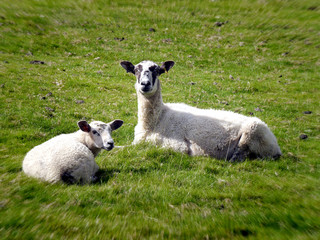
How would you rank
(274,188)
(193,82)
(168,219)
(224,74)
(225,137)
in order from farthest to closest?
(224,74)
(193,82)
(225,137)
(274,188)
(168,219)

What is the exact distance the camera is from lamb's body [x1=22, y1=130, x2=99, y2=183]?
18.0 feet

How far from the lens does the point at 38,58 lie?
22391 mm

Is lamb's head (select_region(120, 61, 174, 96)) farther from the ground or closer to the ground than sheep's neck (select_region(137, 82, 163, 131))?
farther from the ground

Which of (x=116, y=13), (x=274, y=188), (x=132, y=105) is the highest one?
(x=116, y=13)

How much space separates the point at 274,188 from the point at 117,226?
2964 millimetres

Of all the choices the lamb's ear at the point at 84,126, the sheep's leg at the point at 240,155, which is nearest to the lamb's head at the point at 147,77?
the lamb's ear at the point at 84,126

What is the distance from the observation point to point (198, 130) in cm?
851

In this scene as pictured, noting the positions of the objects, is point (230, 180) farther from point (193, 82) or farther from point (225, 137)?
point (193, 82)

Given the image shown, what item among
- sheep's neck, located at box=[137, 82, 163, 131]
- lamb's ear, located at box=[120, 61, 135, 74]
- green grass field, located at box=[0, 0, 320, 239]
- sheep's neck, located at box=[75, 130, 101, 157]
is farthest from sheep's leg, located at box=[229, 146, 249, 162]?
lamb's ear, located at box=[120, 61, 135, 74]

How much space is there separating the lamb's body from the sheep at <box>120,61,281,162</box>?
9.37ft

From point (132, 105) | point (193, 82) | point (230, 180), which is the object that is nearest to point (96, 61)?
point (193, 82)

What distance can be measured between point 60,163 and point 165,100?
9930 millimetres

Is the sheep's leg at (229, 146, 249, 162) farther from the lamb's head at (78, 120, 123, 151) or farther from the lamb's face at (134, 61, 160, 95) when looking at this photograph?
the lamb's head at (78, 120, 123, 151)

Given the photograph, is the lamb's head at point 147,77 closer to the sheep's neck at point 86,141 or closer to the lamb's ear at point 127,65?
the lamb's ear at point 127,65
